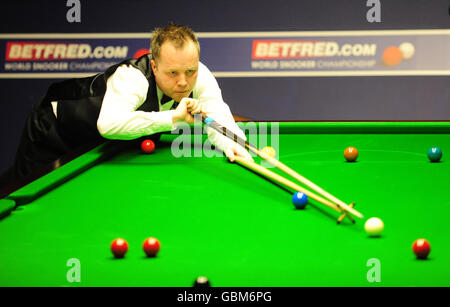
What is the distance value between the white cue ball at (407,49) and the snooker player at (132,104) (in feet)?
8.48

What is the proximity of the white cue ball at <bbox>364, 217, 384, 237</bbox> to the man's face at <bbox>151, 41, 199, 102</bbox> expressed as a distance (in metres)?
1.32

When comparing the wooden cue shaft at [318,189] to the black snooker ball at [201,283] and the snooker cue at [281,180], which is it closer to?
the snooker cue at [281,180]

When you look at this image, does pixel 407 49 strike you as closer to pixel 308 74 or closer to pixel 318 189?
pixel 308 74

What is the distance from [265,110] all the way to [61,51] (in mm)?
→ 1740

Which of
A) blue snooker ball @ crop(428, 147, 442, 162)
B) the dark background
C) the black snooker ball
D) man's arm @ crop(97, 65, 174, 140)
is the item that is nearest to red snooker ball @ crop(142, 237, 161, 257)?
the black snooker ball

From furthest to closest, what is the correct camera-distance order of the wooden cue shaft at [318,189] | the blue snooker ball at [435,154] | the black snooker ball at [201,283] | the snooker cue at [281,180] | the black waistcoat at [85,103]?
the black waistcoat at [85,103] → the blue snooker ball at [435,154] → the snooker cue at [281,180] → the wooden cue shaft at [318,189] → the black snooker ball at [201,283]

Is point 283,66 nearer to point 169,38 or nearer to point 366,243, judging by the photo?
point 169,38

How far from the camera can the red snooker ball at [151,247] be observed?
1.71m

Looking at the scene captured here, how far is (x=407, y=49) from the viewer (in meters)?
5.34

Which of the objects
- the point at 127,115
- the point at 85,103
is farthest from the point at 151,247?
the point at 85,103

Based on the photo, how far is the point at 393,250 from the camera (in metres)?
1.75

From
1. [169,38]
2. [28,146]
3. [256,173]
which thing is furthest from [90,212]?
[28,146]

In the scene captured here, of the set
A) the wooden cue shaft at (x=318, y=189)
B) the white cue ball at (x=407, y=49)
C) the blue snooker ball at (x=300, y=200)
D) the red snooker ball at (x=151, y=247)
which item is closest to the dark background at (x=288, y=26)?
the white cue ball at (x=407, y=49)

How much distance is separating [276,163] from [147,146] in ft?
2.66
